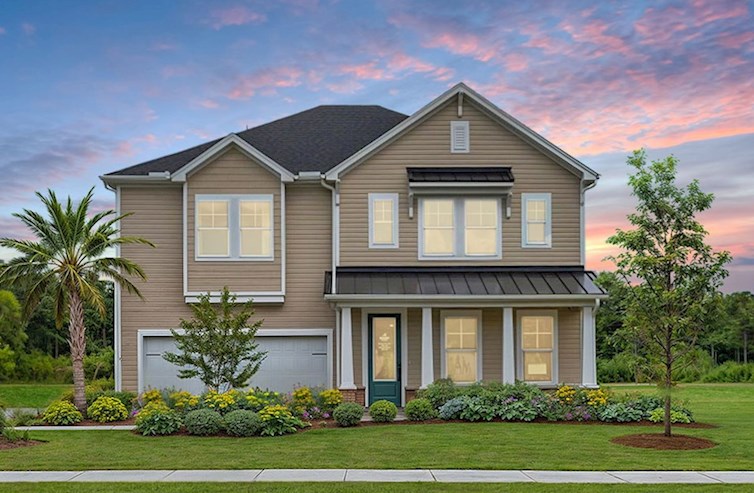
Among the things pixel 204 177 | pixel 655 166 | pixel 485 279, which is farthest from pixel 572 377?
pixel 204 177

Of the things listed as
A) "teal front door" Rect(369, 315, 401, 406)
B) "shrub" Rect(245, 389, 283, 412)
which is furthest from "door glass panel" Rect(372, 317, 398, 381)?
"shrub" Rect(245, 389, 283, 412)

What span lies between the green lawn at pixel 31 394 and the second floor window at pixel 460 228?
15.2 metres

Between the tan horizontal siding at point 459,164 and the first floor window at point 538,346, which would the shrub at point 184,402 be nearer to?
the tan horizontal siding at point 459,164

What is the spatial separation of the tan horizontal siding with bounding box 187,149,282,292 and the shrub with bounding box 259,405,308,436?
20.4 feet

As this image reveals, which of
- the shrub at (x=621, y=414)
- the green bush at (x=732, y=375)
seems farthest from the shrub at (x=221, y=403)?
the green bush at (x=732, y=375)

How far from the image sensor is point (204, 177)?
2352 centimetres

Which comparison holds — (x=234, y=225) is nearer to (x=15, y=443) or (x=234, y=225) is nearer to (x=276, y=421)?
(x=276, y=421)

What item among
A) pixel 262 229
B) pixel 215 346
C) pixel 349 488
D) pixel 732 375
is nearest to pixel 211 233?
pixel 262 229

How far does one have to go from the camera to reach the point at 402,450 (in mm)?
15289

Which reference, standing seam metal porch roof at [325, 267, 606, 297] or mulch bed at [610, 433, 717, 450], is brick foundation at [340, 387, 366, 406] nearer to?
standing seam metal porch roof at [325, 267, 606, 297]

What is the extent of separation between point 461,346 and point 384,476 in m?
10.9

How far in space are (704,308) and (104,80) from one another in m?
18.0

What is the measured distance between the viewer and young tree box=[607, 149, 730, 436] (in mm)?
16328

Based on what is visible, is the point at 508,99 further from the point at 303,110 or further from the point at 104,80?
the point at 104,80
